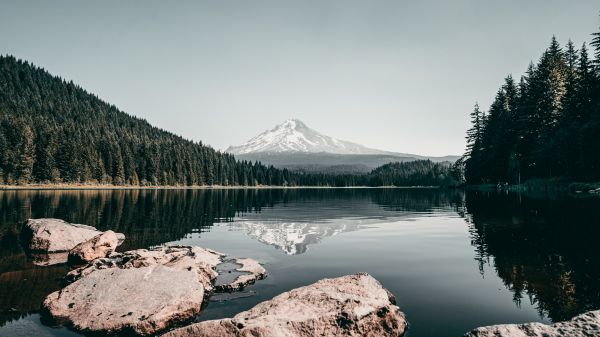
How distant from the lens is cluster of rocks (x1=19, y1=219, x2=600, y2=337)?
744 cm

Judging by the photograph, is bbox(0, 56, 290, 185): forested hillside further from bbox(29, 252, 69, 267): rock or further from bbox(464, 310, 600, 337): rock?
bbox(464, 310, 600, 337): rock

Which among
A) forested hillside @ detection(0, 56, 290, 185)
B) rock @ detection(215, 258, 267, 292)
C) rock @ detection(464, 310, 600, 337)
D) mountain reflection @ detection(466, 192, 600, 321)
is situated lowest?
rock @ detection(215, 258, 267, 292)

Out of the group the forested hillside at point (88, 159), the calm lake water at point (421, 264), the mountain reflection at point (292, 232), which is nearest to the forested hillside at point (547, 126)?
the calm lake water at point (421, 264)

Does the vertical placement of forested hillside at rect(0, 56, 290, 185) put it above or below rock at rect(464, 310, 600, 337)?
above

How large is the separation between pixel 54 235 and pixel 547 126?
8067 cm

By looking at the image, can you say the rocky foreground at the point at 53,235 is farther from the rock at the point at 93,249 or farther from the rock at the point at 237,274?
the rock at the point at 237,274

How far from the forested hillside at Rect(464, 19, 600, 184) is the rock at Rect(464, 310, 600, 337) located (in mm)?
60264

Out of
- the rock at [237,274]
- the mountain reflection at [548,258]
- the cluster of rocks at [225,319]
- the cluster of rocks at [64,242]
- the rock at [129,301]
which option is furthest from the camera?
the cluster of rocks at [64,242]

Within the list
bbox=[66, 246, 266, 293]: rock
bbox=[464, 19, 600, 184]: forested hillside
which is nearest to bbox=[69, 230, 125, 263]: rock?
bbox=[66, 246, 266, 293]: rock

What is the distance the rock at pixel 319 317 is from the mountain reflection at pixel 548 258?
15.6 ft

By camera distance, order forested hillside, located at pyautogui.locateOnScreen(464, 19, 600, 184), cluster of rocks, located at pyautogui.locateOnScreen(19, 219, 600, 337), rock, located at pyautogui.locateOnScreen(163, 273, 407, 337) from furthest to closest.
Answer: forested hillside, located at pyautogui.locateOnScreen(464, 19, 600, 184) → rock, located at pyautogui.locateOnScreen(163, 273, 407, 337) → cluster of rocks, located at pyautogui.locateOnScreen(19, 219, 600, 337)

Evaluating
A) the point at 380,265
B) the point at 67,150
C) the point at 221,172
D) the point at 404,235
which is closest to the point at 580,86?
the point at 404,235

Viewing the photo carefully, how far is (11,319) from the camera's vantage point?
9.85 m

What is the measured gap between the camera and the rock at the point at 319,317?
7.58m
